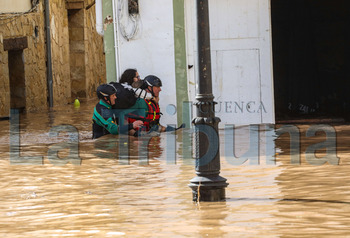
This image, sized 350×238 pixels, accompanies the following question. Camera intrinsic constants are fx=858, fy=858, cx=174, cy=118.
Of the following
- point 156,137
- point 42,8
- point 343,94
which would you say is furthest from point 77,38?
point 156,137

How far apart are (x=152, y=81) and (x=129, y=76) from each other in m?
0.45

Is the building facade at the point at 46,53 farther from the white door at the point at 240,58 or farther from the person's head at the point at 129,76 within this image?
the white door at the point at 240,58

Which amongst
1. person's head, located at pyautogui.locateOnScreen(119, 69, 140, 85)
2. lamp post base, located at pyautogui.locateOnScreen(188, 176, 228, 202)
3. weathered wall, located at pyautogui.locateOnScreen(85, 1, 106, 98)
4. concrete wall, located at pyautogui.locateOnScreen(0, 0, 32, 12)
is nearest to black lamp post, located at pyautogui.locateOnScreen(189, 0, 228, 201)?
lamp post base, located at pyautogui.locateOnScreen(188, 176, 228, 202)

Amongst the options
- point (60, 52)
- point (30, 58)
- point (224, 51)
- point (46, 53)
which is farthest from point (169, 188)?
point (60, 52)

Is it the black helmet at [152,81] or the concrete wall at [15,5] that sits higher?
the concrete wall at [15,5]

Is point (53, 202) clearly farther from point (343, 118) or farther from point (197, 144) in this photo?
point (343, 118)

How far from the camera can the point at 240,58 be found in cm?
1438

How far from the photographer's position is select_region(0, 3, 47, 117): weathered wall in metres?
20.6

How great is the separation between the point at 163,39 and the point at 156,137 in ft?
7.07

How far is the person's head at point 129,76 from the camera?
13.8 metres

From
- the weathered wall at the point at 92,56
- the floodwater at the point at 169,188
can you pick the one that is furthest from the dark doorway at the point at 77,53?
the floodwater at the point at 169,188

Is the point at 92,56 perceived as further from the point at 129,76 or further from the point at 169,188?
the point at 169,188

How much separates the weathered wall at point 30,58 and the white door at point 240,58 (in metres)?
7.64

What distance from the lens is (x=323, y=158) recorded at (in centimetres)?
923
